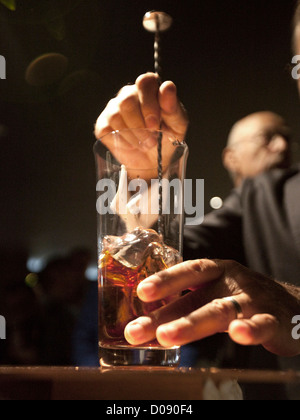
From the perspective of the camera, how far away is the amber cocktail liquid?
2.10 feet

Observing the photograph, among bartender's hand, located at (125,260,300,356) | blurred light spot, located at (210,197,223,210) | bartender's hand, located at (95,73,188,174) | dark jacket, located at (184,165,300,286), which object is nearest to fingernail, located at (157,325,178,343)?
bartender's hand, located at (125,260,300,356)

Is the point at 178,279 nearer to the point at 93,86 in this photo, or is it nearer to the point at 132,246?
the point at 132,246

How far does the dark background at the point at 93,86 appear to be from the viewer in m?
2.40

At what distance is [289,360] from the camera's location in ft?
4.64

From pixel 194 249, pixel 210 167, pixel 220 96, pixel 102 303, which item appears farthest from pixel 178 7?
pixel 102 303

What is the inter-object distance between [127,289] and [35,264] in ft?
7.44

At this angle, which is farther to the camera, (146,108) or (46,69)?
(46,69)

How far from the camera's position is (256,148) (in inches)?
96.0

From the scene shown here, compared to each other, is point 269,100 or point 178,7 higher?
point 178,7

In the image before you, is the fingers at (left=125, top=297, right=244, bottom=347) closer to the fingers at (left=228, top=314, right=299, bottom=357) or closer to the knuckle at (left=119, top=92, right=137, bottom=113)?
the fingers at (left=228, top=314, right=299, bottom=357)

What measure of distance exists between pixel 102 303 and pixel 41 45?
236 centimetres

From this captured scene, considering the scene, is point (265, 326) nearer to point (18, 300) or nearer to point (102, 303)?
point (102, 303)

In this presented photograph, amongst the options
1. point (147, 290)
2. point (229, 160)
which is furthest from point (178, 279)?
point (229, 160)

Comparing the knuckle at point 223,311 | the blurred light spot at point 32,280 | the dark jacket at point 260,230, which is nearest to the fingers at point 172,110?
the knuckle at point 223,311
